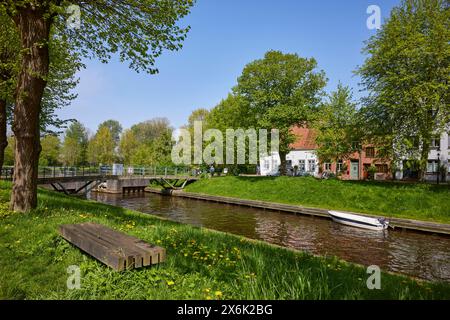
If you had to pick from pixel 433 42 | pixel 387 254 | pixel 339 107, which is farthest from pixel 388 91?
pixel 387 254

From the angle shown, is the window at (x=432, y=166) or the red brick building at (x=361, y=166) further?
the red brick building at (x=361, y=166)

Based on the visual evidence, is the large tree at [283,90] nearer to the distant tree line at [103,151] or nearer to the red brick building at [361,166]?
the red brick building at [361,166]

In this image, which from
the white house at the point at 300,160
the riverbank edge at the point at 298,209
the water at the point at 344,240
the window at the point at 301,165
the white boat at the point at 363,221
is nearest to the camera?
the water at the point at 344,240

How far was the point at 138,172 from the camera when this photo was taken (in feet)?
137

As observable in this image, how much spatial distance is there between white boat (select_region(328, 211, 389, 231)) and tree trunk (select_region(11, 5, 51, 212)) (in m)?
16.8

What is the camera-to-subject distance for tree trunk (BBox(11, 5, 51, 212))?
8836 mm

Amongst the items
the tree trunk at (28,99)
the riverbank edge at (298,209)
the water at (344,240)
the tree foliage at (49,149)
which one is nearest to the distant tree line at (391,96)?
the riverbank edge at (298,209)

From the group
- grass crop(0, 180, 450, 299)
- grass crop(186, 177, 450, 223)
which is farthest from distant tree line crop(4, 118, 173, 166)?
grass crop(0, 180, 450, 299)

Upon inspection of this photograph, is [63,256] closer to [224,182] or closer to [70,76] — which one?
[70,76]

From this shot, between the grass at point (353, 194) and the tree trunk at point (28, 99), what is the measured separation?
65.6ft

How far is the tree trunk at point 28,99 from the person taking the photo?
29.0ft

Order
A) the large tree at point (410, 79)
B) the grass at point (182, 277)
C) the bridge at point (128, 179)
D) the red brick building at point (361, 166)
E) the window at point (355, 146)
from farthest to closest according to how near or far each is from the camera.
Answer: the red brick building at point (361, 166), the bridge at point (128, 179), the window at point (355, 146), the large tree at point (410, 79), the grass at point (182, 277)

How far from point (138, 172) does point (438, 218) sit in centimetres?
3516

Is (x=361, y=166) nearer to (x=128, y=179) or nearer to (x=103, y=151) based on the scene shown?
(x=128, y=179)
